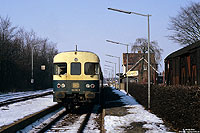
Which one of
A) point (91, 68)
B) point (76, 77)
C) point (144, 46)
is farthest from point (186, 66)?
point (144, 46)

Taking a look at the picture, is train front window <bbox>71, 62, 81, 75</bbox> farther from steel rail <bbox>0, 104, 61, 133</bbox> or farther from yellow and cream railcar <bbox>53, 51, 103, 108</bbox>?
steel rail <bbox>0, 104, 61, 133</bbox>

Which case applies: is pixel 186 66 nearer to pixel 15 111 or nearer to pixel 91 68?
pixel 91 68

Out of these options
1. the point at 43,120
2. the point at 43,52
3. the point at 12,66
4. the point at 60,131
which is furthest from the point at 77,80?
the point at 43,52

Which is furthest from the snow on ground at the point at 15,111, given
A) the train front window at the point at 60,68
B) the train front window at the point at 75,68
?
the train front window at the point at 75,68

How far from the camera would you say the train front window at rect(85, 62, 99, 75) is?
49.1ft

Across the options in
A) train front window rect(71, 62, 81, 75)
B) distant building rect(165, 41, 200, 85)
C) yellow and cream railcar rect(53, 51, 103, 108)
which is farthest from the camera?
train front window rect(71, 62, 81, 75)

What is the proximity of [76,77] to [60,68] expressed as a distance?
1064 mm

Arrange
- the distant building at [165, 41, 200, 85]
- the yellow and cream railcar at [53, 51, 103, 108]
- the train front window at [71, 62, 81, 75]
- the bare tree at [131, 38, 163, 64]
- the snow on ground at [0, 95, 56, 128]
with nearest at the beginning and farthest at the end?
1. the snow on ground at [0, 95, 56, 128]
2. the distant building at [165, 41, 200, 85]
3. the yellow and cream railcar at [53, 51, 103, 108]
4. the train front window at [71, 62, 81, 75]
5. the bare tree at [131, 38, 163, 64]

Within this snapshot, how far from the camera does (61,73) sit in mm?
15094

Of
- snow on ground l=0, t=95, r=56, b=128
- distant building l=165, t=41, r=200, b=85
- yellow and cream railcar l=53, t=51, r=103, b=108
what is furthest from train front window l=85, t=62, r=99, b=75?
distant building l=165, t=41, r=200, b=85

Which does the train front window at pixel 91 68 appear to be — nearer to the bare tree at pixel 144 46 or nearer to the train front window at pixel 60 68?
the train front window at pixel 60 68

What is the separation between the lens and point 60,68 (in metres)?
15.2

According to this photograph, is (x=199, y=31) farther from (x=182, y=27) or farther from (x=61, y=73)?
(x=61, y=73)

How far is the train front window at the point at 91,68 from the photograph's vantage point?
1496 cm
